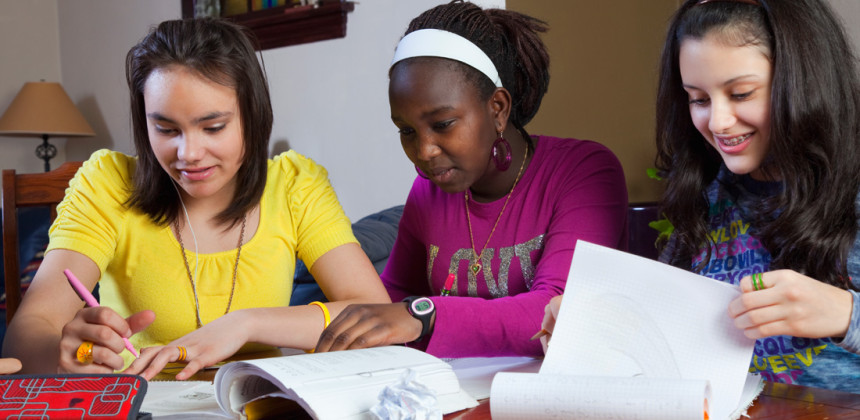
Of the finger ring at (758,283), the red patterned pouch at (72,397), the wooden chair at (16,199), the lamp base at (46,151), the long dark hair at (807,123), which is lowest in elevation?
the lamp base at (46,151)

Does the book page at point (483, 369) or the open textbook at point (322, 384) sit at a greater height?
the open textbook at point (322, 384)

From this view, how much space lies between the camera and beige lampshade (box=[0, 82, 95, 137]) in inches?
174

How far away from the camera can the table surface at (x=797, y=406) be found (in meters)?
0.81

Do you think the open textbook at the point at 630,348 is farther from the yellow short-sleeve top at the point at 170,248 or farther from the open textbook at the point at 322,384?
the yellow short-sleeve top at the point at 170,248

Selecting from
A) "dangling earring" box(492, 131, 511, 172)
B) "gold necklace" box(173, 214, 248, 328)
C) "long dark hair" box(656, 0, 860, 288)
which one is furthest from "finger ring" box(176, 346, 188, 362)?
"long dark hair" box(656, 0, 860, 288)

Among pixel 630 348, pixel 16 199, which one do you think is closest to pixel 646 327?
pixel 630 348

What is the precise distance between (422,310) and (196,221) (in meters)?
0.60

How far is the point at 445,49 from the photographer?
4.46 ft

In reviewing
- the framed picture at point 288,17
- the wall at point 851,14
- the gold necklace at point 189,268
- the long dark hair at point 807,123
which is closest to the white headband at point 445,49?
the long dark hair at point 807,123

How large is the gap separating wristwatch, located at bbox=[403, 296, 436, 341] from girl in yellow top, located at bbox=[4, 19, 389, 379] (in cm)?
25

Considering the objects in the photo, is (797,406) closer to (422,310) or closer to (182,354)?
(422,310)

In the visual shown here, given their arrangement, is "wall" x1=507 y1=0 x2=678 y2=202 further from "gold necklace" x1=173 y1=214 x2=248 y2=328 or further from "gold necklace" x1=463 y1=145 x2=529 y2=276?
"gold necklace" x1=173 y1=214 x2=248 y2=328

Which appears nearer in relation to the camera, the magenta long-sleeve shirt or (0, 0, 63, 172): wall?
the magenta long-sleeve shirt

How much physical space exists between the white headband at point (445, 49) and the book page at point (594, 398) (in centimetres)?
69
